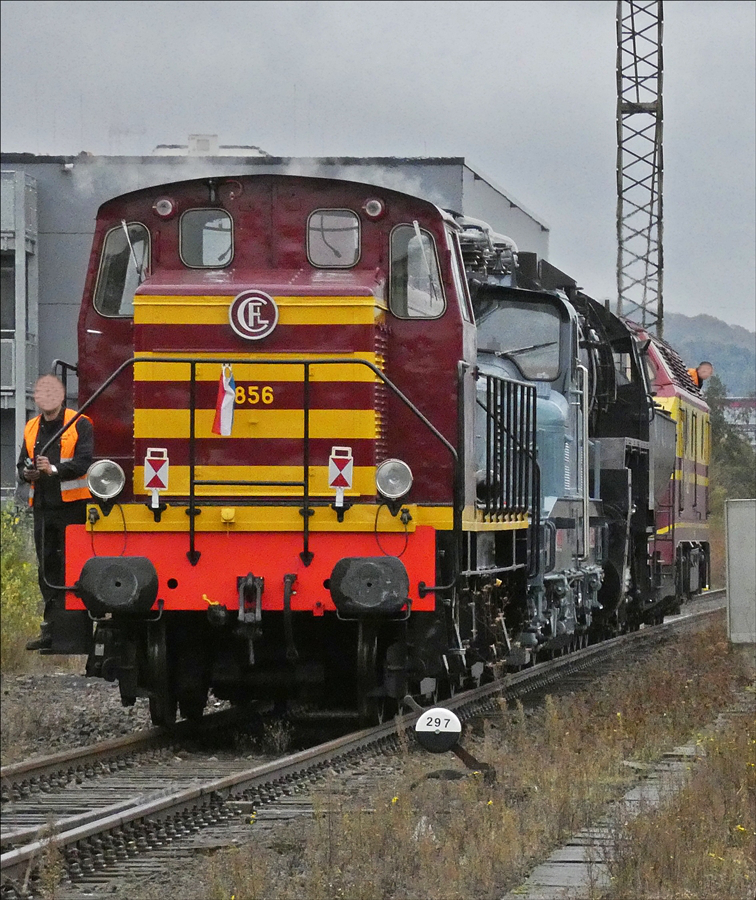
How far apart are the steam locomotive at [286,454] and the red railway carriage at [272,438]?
0.04 ft

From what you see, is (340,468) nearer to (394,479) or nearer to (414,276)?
(394,479)

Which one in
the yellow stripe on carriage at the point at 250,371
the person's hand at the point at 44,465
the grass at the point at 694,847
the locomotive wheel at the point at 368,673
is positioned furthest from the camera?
the locomotive wheel at the point at 368,673

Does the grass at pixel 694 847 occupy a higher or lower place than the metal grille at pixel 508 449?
lower

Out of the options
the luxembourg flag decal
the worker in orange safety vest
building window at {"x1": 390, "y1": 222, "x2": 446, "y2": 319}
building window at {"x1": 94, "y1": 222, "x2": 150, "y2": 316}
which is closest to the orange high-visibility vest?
the worker in orange safety vest

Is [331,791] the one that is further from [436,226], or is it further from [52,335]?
[52,335]

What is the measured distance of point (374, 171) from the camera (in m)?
32.2

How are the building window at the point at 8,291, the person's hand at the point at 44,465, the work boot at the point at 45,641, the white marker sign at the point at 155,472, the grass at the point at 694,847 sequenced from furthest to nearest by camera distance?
1. the building window at the point at 8,291
2. the work boot at the point at 45,641
3. the person's hand at the point at 44,465
4. the white marker sign at the point at 155,472
5. the grass at the point at 694,847

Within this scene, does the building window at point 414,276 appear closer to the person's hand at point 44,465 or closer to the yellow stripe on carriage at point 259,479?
the yellow stripe on carriage at point 259,479

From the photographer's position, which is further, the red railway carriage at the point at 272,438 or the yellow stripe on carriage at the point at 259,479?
the yellow stripe on carriage at the point at 259,479

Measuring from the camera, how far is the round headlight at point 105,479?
9.16 metres

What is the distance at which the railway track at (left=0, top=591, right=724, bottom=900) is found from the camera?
670 centimetres

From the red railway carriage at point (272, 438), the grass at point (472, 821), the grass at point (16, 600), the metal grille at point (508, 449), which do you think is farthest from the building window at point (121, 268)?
the grass at point (16, 600)

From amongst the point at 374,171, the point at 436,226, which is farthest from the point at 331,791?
the point at 374,171

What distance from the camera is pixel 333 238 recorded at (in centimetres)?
984
